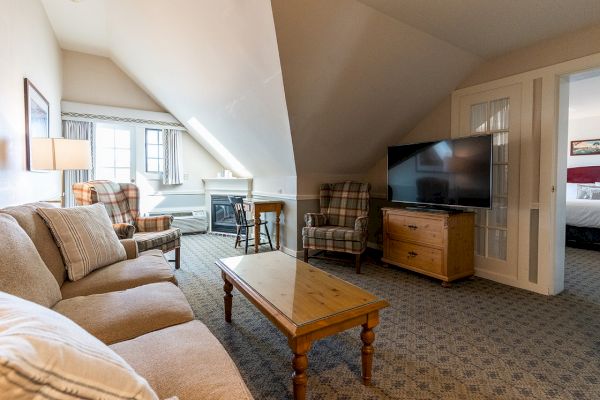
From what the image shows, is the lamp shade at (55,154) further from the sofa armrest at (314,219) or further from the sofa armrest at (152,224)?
the sofa armrest at (314,219)

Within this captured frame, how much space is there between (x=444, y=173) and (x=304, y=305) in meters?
2.30

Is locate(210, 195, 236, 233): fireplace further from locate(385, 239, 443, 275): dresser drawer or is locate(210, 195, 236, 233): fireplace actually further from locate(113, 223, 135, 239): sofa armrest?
locate(385, 239, 443, 275): dresser drawer

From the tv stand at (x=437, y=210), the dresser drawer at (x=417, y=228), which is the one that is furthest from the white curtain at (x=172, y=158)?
the tv stand at (x=437, y=210)

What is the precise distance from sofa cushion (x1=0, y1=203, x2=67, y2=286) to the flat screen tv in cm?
319

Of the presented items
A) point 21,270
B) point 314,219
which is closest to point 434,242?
point 314,219

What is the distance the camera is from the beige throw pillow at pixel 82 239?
180 centimetres

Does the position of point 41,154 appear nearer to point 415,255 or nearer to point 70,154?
point 70,154

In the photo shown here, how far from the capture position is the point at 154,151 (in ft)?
18.6

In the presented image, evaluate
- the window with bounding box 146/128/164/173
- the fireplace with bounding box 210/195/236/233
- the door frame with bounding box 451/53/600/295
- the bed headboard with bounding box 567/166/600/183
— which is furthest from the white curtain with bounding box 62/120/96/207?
the bed headboard with bounding box 567/166/600/183

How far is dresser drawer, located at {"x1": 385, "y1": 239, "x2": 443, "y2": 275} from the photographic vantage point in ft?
10.1

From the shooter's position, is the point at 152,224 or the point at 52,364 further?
the point at 152,224

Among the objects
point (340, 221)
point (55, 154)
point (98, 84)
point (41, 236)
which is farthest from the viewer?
point (98, 84)

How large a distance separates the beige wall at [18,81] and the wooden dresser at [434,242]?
3.48 metres

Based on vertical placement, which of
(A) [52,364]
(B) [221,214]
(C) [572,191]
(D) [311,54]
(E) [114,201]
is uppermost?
(D) [311,54]
